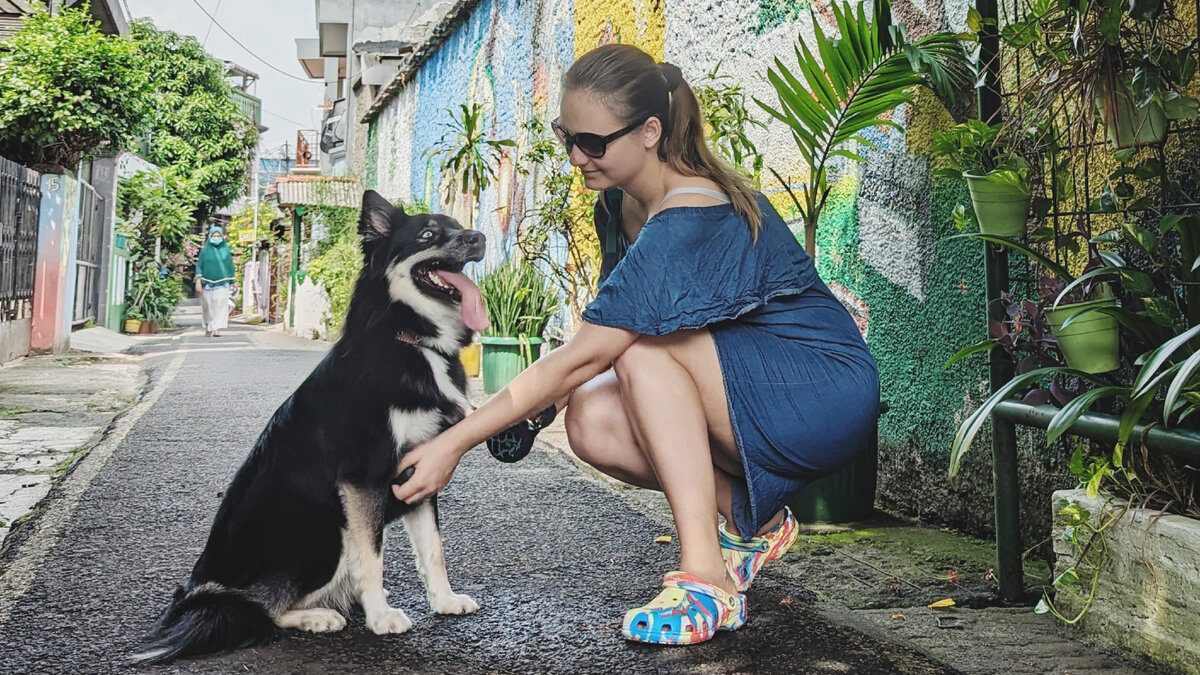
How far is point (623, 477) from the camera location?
110 inches

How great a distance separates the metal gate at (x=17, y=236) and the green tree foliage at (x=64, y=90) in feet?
2.31

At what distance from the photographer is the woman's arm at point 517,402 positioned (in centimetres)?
232

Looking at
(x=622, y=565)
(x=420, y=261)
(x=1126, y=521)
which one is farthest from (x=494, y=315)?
(x=1126, y=521)

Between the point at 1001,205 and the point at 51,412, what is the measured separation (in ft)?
21.2

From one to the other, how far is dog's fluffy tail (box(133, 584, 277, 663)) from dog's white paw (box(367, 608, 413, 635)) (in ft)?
0.78

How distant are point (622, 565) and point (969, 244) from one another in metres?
1.67

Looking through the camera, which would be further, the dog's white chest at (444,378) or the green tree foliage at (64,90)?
the green tree foliage at (64,90)

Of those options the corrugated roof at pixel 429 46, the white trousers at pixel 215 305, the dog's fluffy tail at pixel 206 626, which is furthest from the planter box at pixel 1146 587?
the white trousers at pixel 215 305

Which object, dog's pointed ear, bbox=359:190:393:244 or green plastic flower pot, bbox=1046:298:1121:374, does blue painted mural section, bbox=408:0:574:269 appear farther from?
green plastic flower pot, bbox=1046:298:1121:374

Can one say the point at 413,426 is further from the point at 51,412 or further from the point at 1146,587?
the point at 51,412

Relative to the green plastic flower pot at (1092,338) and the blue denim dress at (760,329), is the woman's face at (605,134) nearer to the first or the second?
the blue denim dress at (760,329)

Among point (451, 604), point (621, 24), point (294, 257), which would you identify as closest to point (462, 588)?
point (451, 604)

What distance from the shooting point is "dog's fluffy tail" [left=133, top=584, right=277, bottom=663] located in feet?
7.34

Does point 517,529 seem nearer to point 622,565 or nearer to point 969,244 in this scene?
point 622,565
